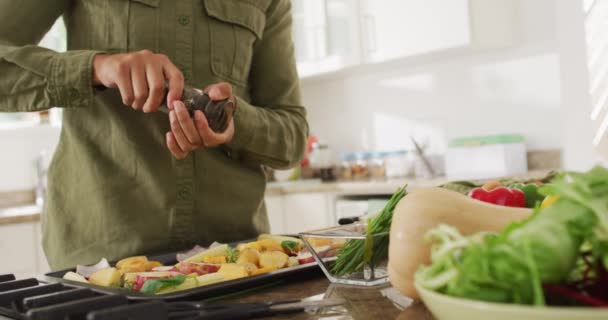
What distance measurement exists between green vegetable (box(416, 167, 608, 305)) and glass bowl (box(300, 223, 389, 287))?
32 centimetres

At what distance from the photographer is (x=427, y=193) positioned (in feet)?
1.99

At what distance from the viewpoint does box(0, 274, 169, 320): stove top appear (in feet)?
1.85

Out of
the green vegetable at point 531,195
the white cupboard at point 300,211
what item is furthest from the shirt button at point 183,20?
the white cupboard at point 300,211

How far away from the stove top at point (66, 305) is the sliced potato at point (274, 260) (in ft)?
0.72

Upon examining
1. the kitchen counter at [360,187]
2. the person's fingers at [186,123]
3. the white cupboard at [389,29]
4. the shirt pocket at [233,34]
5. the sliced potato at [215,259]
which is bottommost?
the kitchen counter at [360,187]

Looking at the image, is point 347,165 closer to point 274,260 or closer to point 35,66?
point 35,66

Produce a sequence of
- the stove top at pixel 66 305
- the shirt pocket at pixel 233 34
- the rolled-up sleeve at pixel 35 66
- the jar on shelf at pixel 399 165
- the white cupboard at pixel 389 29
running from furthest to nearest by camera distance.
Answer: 1. the jar on shelf at pixel 399 165
2. the white cupboard at pixel 389 29
3. the shirt pocket at pixel 233 34
4. the rolled-up sleeve at pixel 35 66
5. the stove top at pixel 66 305

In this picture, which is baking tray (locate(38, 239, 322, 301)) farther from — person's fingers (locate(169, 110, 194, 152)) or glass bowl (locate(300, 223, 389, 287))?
person's fingers (locate(169, 110, 194, 152))

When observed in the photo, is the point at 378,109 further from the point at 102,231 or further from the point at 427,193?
the point at 427,193

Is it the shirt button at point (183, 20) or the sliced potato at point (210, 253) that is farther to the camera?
the shirt button at point (183, 20)

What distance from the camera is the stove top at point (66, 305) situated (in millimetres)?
564

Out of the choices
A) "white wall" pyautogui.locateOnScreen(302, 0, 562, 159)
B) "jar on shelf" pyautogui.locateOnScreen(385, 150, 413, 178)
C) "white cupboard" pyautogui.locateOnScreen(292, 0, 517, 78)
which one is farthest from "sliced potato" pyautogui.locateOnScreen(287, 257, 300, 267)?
"jar on shelf" pyautogui.locateOnScreen(385, 150, 413, 178)

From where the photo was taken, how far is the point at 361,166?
365 cm

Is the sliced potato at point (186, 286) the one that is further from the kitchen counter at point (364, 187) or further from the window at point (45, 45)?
the window at point (45, 45)
